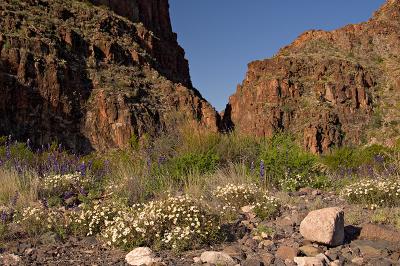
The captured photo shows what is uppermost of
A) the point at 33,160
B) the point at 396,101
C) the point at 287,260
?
the point at 396,101

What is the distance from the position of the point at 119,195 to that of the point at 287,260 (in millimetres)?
3510

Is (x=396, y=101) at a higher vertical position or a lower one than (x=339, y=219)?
higher

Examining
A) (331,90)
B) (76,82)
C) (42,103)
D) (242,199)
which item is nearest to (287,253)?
(242,199)

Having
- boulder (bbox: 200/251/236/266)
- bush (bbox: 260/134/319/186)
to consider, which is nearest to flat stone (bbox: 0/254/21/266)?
boulder (bbox: 200/251/236/266)

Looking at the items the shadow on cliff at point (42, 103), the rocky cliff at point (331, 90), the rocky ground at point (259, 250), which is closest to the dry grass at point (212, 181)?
the rocky ground at point (259, 250)

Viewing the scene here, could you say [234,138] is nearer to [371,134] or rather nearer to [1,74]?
[1,74]

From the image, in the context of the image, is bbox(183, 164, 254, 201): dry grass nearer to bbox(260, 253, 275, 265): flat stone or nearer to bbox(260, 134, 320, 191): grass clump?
bbox(260, 134, 320, 191): grass clump

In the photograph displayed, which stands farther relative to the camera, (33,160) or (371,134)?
(371,134)

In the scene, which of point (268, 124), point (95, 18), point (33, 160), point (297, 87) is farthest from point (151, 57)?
point (33, 160)

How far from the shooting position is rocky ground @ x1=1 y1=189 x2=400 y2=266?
4840 millimetres

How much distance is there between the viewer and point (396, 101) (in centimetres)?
6344

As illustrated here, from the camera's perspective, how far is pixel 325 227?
5137 millimetres

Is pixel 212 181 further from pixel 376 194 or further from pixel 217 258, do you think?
pixel 217 258

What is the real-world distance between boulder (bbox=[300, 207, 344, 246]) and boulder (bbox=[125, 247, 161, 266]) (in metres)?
1.72
